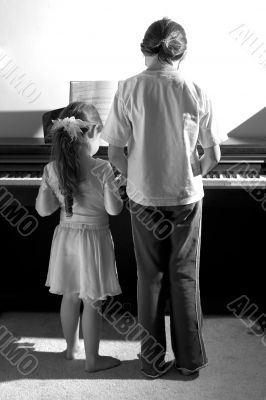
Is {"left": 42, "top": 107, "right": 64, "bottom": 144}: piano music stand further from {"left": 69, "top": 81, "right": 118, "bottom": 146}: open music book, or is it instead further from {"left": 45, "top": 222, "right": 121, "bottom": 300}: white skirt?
{"left": 45, "top": 222, "right": 121, "bottom": 300}: white skirt

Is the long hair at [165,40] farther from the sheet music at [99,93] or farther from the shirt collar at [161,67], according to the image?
the sheet music at [99,93]

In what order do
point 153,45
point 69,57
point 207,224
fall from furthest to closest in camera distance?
point 69,57, point 207,224, point 153,45

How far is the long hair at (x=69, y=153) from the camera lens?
2141mm

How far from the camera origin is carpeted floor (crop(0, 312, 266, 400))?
213 centimetres

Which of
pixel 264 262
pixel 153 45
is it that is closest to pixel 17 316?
pixel 264 262

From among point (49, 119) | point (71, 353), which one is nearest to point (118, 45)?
point (49, 119)

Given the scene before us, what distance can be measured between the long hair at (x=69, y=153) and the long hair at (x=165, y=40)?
0.37 metres

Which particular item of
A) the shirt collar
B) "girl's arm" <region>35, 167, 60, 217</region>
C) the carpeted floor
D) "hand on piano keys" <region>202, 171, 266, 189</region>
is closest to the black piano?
"hand on piano keys" <region>202, 171, 266, 189</region>

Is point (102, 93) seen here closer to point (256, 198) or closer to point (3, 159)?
point (3, 159)

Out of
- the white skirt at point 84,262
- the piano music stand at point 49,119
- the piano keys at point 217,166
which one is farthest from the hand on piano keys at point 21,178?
the white skirt at point 84,262

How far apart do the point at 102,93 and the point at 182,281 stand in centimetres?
109

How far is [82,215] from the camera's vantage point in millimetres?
2246

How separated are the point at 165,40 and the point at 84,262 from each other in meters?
0.93

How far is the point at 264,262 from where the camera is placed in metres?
2.89
